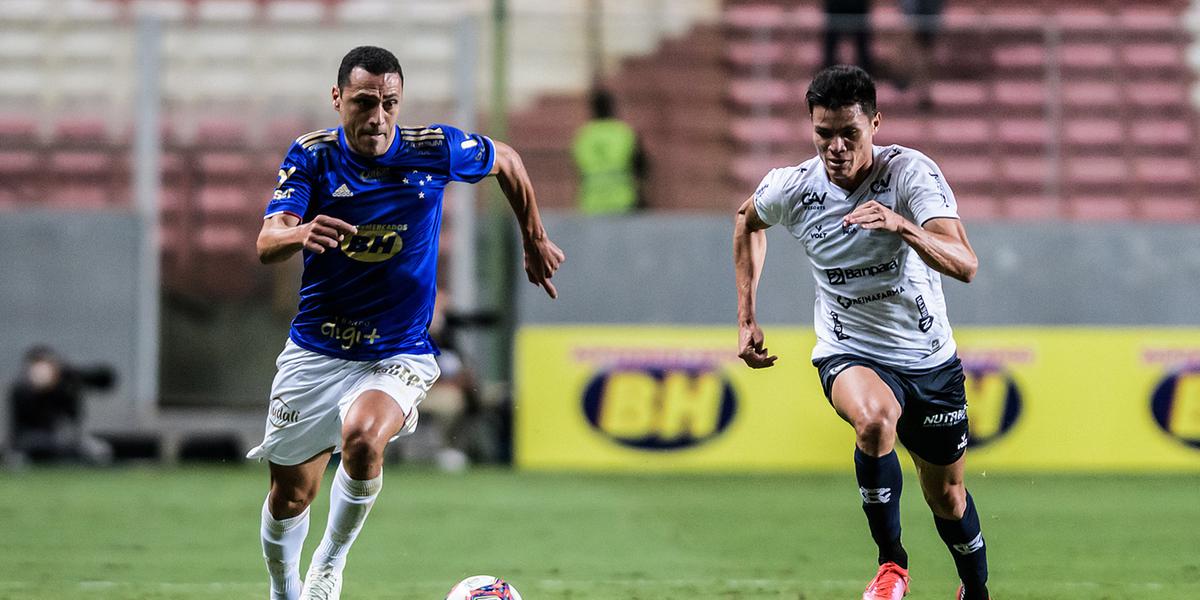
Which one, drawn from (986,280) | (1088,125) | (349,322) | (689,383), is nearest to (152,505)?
(689,383)

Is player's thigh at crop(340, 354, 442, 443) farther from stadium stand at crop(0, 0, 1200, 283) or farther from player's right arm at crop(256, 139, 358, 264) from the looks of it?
stadium stand at crop(0, 0, 1200, 283)

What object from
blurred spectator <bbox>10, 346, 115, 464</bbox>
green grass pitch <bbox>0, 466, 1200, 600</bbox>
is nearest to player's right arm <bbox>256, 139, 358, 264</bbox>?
green grass pitch <bbox>0, 466, 1200, 600</bbox>

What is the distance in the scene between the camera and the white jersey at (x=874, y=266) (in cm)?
578

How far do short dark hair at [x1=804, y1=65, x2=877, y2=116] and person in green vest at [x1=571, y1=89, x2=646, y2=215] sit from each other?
899cm

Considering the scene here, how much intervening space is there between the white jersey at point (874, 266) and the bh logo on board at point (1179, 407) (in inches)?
315

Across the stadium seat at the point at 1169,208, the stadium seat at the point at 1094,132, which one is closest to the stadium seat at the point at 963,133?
the stadium seat at the point at 1094,132

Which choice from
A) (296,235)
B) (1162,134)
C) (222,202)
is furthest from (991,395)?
(296,235)

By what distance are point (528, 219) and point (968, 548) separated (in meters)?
2.11

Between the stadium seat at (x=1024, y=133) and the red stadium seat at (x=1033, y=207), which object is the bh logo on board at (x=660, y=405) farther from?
the stadium seat at (x=1024, y=133)

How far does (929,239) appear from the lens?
5.25 m

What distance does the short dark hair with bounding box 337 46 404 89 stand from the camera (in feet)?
17.8

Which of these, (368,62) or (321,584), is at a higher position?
(368,62)

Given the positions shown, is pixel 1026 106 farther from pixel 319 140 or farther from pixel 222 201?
pixel 319 140

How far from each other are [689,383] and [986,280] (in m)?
3.13
